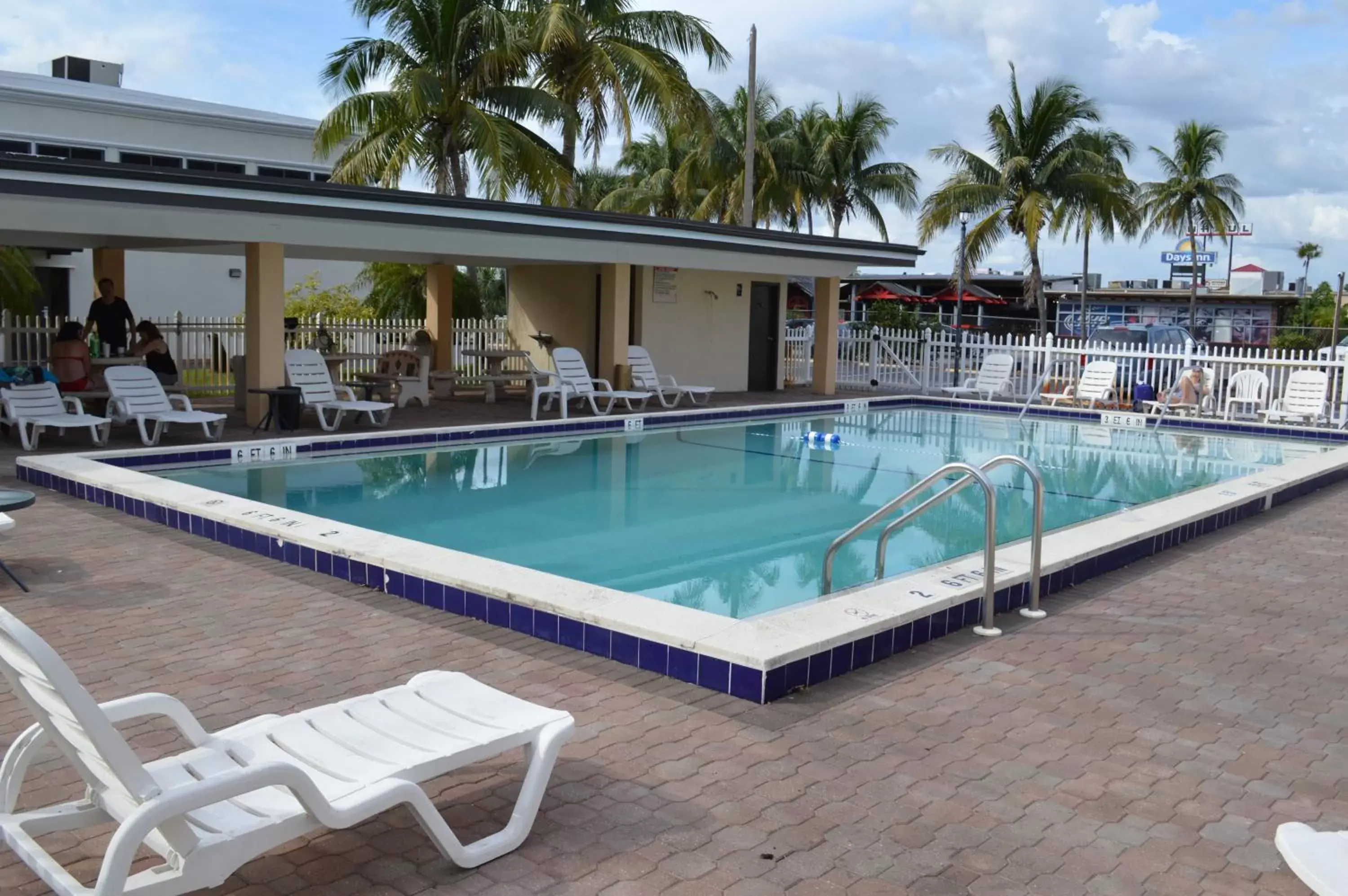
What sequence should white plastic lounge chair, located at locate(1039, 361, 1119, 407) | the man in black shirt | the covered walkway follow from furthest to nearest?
white plastic lounge chair, located at locate(1039, 361, 1119, 407) → the man in black shirt → the covered walkway

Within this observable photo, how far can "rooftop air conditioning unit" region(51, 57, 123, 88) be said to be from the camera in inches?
1313

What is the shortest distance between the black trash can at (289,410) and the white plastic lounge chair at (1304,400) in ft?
46.5

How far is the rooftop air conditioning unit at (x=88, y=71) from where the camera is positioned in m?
33.3

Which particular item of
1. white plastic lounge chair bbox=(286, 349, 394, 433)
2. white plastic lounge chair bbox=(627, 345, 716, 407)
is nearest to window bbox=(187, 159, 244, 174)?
white plastic lounge chair bbox=(627, 345, 716, 407)

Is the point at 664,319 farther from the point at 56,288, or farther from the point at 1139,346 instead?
the point at 56,288

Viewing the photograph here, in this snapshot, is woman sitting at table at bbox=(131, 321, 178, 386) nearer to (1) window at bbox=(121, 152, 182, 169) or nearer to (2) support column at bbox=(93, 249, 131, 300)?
(2) support column at bbox=(93, 249, 131, 300)

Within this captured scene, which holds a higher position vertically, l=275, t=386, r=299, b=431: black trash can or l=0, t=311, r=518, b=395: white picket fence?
l=0, t=311, r=518, b=395: white picket fence

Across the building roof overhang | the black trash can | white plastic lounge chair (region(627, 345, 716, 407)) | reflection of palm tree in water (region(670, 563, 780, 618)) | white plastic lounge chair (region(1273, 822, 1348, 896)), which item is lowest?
reflection of palm tree in water (region(670, 563, 780, 618))

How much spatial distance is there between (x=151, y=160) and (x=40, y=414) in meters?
18.5

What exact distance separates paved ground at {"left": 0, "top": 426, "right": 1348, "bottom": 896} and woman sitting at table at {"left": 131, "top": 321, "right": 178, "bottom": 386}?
26.9ft

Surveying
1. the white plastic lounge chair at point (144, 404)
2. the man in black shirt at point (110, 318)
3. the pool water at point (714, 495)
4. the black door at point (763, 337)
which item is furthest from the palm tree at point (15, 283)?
the black door at point (763, 337)

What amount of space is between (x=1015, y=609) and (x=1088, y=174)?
28.8m

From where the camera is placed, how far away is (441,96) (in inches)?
792

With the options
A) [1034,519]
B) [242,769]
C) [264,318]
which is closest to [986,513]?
[1034,519]
